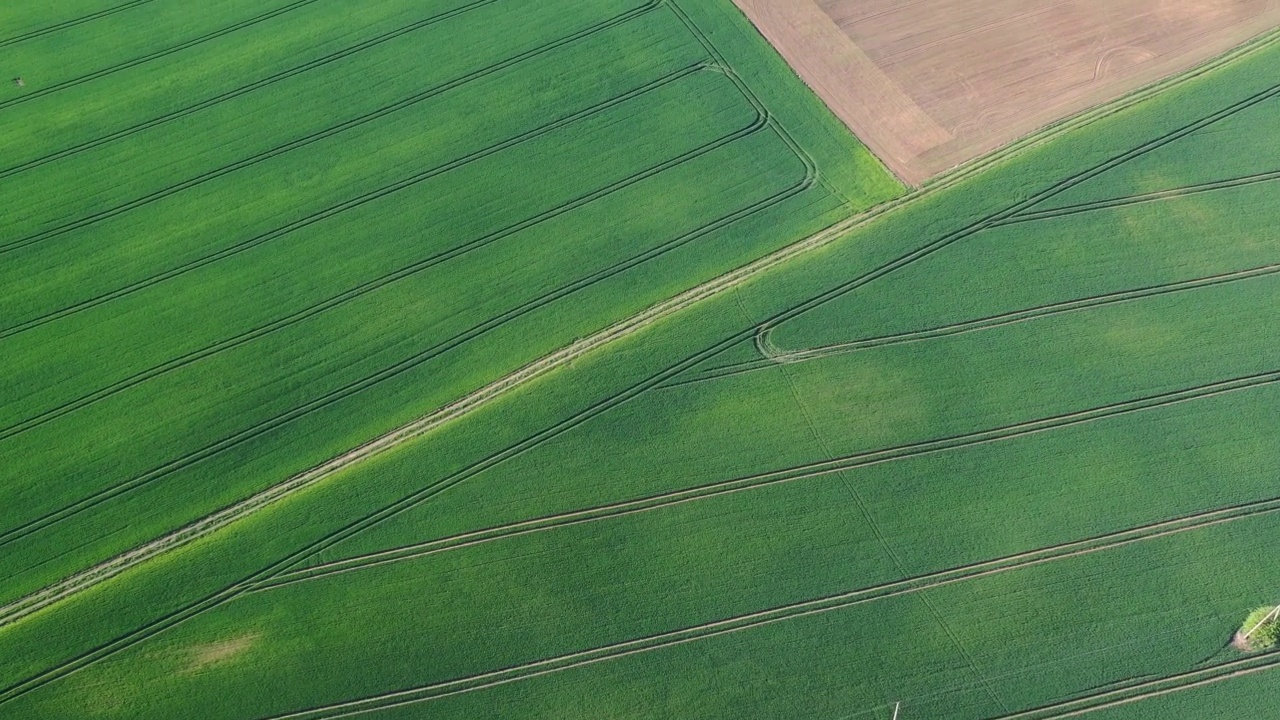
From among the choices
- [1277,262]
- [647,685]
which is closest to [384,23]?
[647,685]

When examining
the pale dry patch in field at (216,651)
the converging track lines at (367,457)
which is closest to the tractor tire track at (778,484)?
the converging track lines at (367,457)

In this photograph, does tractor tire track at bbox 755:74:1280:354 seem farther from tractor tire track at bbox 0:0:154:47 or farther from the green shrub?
tractor tire track at bbox 0:0:154:47

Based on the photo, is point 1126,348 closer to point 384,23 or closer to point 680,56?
point 680,56

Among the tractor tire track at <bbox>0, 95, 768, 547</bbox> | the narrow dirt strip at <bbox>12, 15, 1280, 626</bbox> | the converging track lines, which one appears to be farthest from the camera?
the tractor tire track at <bbox>0, 95, 768, 547</bbox>

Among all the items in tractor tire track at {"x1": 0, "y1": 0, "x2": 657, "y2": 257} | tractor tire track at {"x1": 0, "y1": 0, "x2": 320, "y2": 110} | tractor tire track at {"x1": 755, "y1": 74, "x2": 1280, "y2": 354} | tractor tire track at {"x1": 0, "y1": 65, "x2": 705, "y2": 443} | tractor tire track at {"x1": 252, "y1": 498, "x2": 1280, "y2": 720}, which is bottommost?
tractor tire track at {"x1": 252, "y1": 498, "x2": 1280, "y2": 720}

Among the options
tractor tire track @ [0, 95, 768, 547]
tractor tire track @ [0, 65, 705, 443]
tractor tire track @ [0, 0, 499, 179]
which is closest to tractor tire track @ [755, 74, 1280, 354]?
tractor tire track @ [0, 95, 768, 547]
